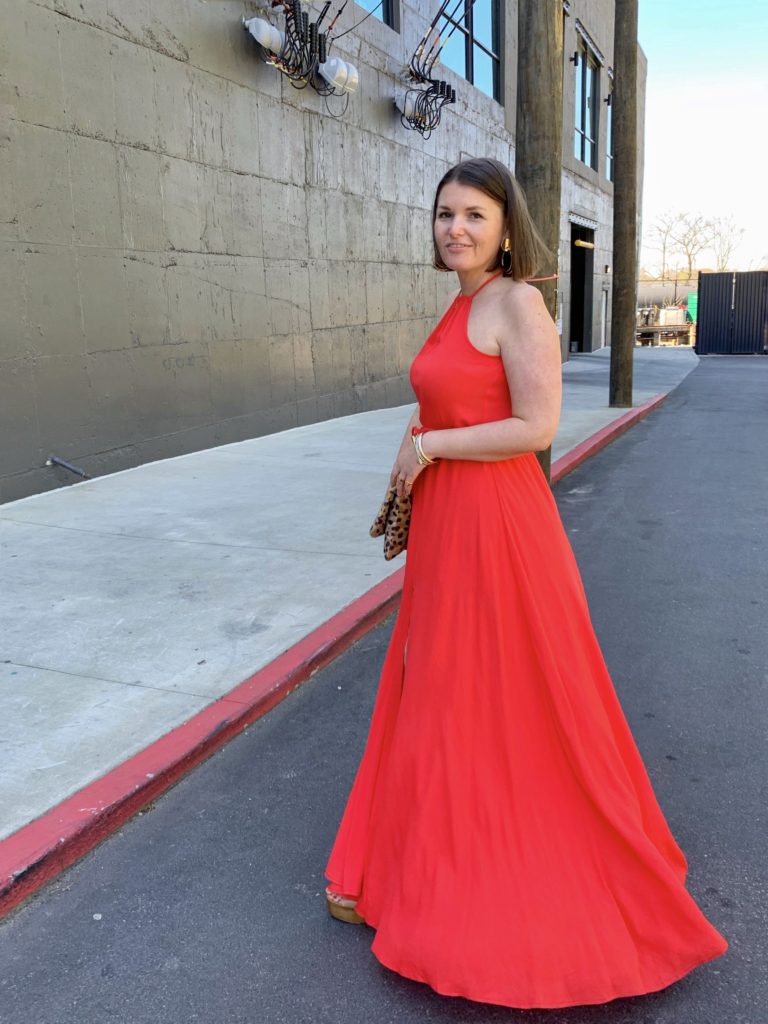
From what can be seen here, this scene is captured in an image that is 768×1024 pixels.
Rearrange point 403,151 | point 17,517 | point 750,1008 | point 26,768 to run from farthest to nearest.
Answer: point 403,151 < point 17,517 < point 26,768 < point 750,1008

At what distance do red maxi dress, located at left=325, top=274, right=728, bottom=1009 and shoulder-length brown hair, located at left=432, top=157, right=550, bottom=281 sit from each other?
18cm

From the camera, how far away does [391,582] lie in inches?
209

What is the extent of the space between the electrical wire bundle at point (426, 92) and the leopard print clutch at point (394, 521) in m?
12.5

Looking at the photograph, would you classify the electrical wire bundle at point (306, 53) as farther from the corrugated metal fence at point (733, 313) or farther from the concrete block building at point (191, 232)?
the corrugated metal fence at point (733, 313)

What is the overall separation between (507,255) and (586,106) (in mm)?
27039

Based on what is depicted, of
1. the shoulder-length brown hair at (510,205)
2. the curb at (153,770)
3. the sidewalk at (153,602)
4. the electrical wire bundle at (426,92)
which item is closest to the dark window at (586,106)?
the electrical wire bundle at (426,92)

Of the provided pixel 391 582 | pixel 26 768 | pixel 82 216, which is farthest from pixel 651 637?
pixel 82 216

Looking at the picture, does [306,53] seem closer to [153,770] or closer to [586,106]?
[153,770]

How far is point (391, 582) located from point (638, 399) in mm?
11850

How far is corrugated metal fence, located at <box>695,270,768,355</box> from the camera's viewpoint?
1270 inches

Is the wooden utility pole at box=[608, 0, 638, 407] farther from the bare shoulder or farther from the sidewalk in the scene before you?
the bare shoulder

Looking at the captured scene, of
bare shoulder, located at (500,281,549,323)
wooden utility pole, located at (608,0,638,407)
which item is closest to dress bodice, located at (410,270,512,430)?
bare shoulder, located at (500,281,549,323)

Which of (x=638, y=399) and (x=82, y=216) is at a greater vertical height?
(x=82, y=216)

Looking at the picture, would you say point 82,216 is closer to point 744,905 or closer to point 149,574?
point 149,574
